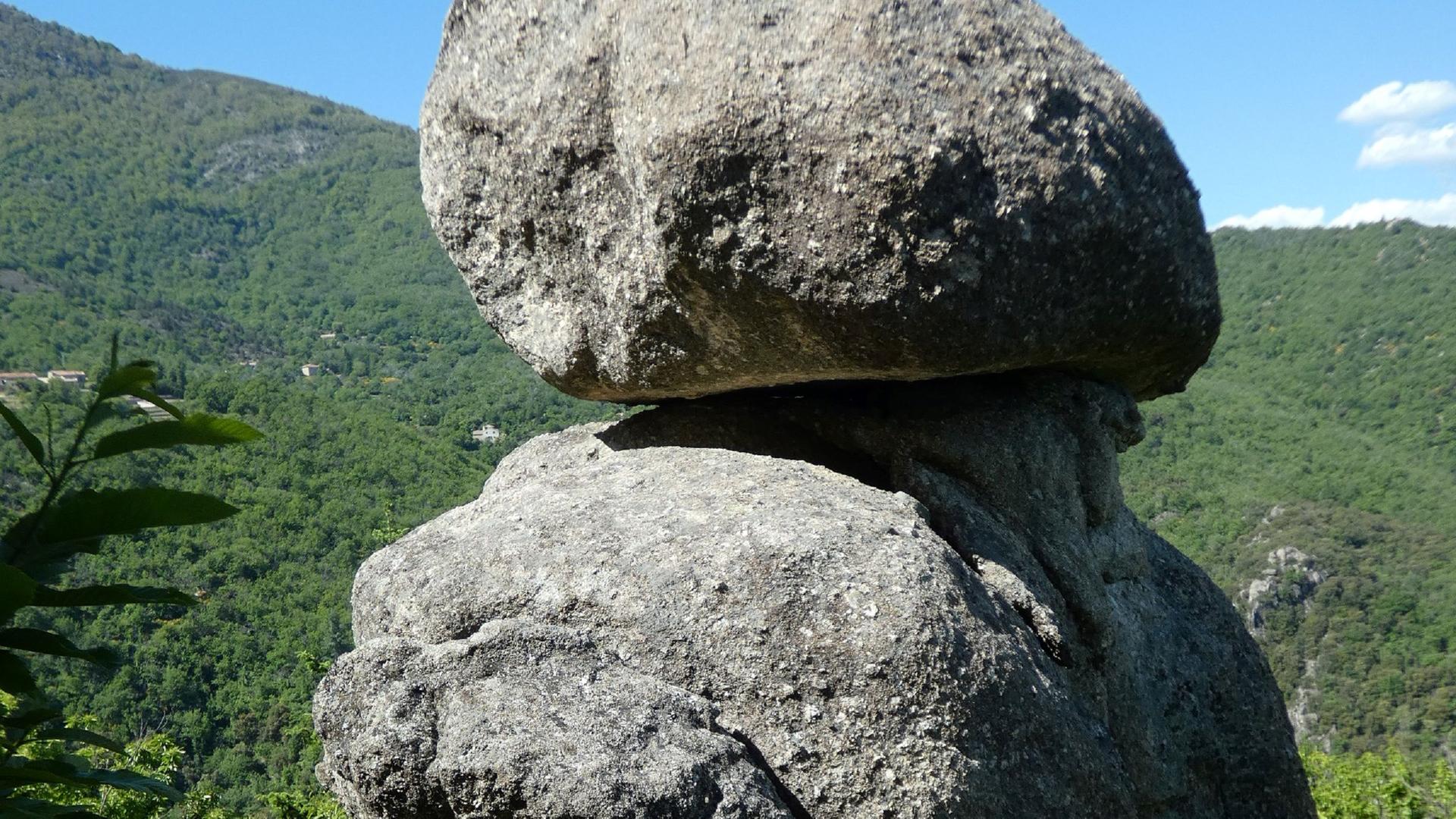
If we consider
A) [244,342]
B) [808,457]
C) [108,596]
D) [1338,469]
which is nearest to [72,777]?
[108,596]

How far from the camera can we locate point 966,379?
5.43 m

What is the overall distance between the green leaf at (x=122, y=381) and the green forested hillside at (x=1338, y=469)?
37482 mm

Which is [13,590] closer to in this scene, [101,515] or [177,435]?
[101,515]

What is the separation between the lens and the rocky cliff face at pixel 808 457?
154 inches

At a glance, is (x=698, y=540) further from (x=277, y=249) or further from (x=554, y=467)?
(x=277, y=249)

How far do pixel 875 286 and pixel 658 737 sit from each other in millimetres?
1786

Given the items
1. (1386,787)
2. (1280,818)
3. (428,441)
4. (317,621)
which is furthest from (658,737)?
(428,441)

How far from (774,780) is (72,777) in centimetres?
244

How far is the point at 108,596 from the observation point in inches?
79.7

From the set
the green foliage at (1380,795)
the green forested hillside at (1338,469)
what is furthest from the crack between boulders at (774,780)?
the green forested hillside at (1338,469)

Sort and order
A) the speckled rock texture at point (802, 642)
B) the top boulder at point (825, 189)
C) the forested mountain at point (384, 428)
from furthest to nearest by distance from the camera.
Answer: the forested mountain at point (384, 428) → the top boulder at point (825, 189) → the speckled rock texture at point (802, 642)

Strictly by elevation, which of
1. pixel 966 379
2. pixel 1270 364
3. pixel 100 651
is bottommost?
pixel 100 651

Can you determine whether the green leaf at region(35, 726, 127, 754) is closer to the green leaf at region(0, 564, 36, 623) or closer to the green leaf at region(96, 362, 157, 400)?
the green leaf at region(0, 564, 36, 623)

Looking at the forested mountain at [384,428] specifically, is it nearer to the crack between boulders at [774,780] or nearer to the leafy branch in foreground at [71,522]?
the crack between boulders at [774,780]
